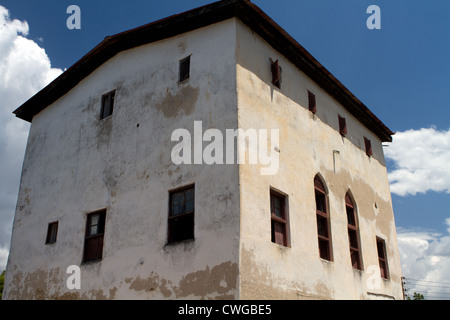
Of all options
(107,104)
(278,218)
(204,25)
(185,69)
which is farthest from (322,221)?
(107,104)

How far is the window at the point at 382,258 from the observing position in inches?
639

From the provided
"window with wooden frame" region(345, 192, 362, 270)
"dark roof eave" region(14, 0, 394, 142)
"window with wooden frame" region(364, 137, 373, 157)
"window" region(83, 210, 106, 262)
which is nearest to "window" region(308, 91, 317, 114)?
"dark roof eave" region(14, 0, 394, 142)

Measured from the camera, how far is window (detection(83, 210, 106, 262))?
1246cm

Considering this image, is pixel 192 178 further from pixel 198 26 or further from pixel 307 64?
pixel 307 64

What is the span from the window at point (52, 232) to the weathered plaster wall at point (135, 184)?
0.17 m

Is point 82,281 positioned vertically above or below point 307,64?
below

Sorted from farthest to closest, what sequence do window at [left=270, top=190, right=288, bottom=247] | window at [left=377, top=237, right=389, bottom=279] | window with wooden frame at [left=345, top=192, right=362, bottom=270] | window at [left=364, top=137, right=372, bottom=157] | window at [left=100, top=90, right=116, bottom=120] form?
window at [left=364, top=137, right=372, bottom=157]
window at [left=377, top=237, right=389, bottom=279]
window with wooden frame at [left=345, top=192, right=362, bottom=270]
window at [left=100, top=90, right=116, bottom=120]
window at [left=270, top=190, right=288, bottom=247]

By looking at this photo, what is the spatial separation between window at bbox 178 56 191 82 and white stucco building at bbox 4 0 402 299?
40 mm

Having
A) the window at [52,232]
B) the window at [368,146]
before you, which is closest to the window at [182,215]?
the window at [52,232]

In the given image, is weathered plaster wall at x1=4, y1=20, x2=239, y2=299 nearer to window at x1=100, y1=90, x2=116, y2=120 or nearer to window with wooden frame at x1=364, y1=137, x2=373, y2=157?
window at x1=100, y1=90, x2=116, y2=120

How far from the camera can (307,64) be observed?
14.3m

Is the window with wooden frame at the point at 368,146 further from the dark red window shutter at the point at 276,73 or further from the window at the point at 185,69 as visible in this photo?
the window at the point at 185,69
